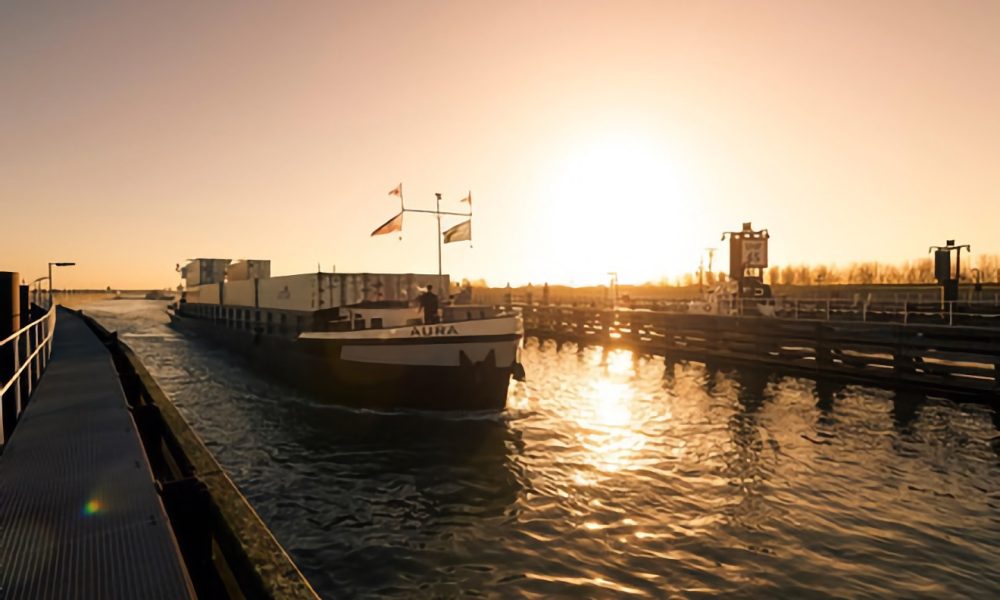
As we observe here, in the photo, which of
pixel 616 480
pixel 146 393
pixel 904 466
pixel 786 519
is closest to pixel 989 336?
pixel 904 466

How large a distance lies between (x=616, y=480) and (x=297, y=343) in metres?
14.4

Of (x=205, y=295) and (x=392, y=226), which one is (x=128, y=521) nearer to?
(x=392, y=226)

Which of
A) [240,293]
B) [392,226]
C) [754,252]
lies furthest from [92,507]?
[754,252]

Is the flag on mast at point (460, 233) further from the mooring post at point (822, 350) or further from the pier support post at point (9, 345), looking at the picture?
→ the mooring post at point (822, 350)

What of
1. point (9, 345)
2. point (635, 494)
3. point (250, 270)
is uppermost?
point (250, 270)

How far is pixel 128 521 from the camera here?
14.0 ft

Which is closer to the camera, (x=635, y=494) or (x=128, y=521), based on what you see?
(x=128, y=521)

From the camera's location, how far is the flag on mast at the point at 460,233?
20.5 meters

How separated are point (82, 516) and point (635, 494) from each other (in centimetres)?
784

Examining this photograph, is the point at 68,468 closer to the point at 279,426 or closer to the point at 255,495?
the point at 255,495

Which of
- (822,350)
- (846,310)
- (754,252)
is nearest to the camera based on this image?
(822,350)

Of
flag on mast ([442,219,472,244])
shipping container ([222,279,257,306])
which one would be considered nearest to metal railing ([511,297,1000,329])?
flag on mast ([442,219,472,244])

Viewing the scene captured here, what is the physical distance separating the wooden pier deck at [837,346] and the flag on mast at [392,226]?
15060 millimetres

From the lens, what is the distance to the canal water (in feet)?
21.3
